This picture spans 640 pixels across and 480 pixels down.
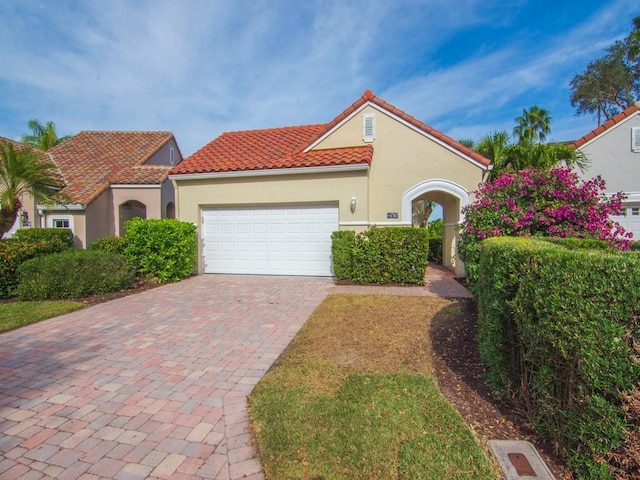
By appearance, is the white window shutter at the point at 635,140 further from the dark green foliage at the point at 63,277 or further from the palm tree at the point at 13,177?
the palm tree at the point at 13,177

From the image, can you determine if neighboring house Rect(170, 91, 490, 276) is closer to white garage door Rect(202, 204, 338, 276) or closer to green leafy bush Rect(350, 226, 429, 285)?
white garage door Rect(202, 204, 338, 276)

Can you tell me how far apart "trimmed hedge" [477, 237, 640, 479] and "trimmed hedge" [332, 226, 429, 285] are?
6.27 meters

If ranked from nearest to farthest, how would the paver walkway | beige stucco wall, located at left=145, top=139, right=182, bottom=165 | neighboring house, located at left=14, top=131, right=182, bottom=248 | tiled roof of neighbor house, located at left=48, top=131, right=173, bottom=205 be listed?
the paver walkway
neighboring house, located at left=14, top=131, right=182, bottom=248
tiled roof of neighbor house, located at left=48, top=131, right=173, bottom=205
beige stucco wall, located at left=145, top=139, right=182, bottom=165

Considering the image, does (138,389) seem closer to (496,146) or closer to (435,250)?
(496,146)

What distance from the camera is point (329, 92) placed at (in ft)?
45.0

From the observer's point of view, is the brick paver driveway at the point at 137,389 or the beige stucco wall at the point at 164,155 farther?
the beige stucco wall at the point at 164,155

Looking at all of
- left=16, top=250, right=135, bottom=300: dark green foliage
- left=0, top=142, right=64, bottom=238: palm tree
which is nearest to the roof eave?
left=0, top=142, right=64, bottom=238: palm tree

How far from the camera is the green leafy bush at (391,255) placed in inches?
364

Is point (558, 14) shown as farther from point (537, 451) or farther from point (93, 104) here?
point (93, 104)

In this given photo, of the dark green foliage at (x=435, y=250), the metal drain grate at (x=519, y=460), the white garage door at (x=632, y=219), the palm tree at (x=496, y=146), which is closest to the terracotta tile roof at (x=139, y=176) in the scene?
the dark green foliage at (x=435, y=250)

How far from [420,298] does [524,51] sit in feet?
32.6

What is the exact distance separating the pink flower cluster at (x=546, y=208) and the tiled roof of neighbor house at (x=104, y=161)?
1382cm

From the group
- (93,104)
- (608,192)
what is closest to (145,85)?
(93,104)

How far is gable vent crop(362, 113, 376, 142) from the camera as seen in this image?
11.2 m
